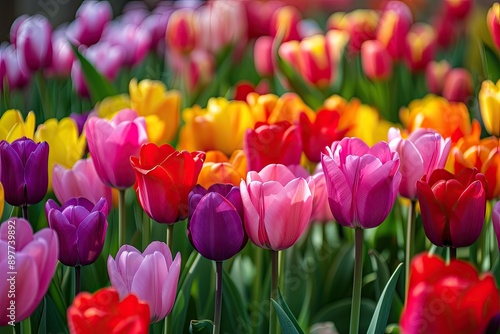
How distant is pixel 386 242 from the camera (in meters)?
1.13


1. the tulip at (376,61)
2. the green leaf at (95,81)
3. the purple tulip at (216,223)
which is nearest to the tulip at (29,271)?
the purple tulip at (216,223)

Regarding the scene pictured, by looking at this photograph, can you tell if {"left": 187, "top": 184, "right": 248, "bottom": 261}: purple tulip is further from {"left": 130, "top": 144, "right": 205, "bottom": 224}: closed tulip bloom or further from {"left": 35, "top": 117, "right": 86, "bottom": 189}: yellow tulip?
{"left": 35, "top": 117, "right": 86, "bottom": 189}: yellow tulip

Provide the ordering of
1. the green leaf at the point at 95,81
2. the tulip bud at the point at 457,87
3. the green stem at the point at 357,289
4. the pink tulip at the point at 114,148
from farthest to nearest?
the tulip bud at the point at 457,87
the green leaf at the point at 95,81
the pink tulip at the point at 114,148
the green stem at the point at 357,289

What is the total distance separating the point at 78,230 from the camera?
2.34 feet

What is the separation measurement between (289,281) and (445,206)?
37 cm

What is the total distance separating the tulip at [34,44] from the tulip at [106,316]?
3.08ft

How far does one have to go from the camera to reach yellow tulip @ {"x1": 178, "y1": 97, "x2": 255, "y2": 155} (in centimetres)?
106

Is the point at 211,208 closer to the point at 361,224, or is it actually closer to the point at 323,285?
the point at 361,224

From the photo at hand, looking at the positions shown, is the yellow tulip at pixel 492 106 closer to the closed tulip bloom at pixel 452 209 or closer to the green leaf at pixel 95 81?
the closed tulip bloom at pixel 452 209

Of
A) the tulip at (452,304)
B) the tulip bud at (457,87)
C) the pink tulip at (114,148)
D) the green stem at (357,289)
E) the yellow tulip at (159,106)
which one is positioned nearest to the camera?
the tulip at (452,304)

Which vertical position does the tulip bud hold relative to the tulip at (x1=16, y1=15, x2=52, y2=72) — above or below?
below

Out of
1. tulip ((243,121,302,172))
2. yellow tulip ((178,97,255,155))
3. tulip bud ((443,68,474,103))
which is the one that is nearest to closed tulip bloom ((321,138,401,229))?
tulip ((243,121,302,172))

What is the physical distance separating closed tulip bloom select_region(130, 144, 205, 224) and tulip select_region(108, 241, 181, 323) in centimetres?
9

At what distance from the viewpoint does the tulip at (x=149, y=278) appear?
66 centimetres
